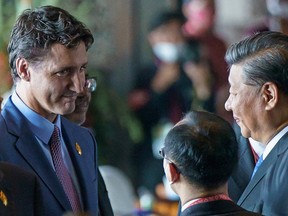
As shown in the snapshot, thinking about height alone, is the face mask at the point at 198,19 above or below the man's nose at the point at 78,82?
Result: below

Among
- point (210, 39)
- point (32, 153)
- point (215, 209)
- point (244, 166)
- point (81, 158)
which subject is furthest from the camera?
point (210, 39)

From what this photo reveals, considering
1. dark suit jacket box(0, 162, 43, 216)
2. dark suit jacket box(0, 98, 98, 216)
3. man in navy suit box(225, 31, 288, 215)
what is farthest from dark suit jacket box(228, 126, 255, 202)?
dark suit jacket box(0, 162, 43, 216)

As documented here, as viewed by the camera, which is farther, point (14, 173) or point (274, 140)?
point (274, 140)

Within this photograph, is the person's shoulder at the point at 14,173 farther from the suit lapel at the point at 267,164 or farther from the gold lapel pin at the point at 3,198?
the suit lapel at the point at 267,164

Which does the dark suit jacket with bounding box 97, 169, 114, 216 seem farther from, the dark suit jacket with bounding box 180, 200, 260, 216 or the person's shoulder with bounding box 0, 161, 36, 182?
the dark suit jacket with bounding box 180, 200, 260, 216

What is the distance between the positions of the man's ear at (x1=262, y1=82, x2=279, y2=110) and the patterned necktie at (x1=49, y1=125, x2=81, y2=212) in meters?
0.69

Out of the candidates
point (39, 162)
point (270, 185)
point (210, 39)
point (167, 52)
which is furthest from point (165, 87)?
point (270, 185)

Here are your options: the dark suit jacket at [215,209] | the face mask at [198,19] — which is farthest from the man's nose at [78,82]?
the face mask at [198,19]

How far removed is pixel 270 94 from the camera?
3695 mm

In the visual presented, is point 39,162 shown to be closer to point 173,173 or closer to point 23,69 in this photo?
point 23,69

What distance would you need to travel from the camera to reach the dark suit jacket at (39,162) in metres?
3.59

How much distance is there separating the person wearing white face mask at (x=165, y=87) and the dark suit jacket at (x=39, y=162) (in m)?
3.69

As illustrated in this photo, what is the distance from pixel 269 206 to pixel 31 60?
2.99ft

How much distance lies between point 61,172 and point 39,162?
4.8 inches
